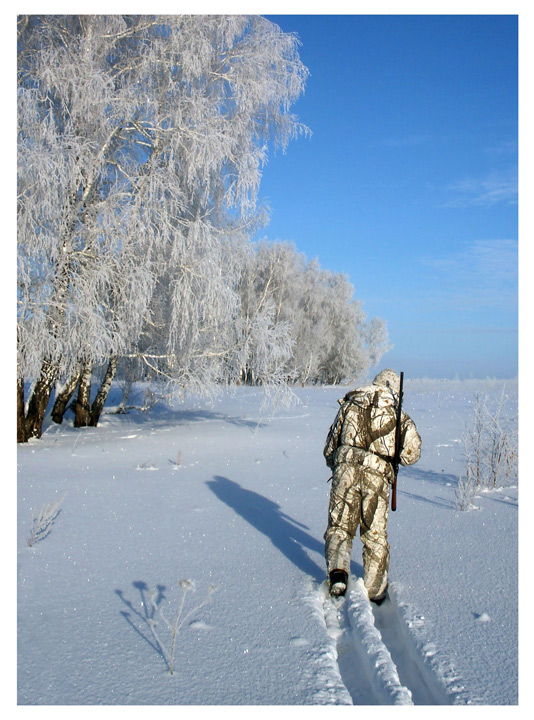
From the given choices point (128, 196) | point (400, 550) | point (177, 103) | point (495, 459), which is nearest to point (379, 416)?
point (400, 550)

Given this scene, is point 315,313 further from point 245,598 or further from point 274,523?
point 245,598

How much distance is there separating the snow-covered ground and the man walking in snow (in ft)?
1.17

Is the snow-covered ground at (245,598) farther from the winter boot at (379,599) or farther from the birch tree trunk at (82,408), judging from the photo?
the birch tree trunk at (82,408)

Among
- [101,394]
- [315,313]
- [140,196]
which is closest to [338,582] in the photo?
[140,196]

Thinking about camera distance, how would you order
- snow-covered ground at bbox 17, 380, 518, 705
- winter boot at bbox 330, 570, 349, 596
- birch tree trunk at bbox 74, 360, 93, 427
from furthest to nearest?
birch tree trunk at bbox 74, 360, 93, 427 → winter boot at bbox 330, 570, 349, 596 → snow-covered ground at bbox 17, 380, 518, 705

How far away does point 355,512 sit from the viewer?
3.76 meters

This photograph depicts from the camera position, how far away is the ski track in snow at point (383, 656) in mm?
2525

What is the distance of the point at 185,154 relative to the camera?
966 cm

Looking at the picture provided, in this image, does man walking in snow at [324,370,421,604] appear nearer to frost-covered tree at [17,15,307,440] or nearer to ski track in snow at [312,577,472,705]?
ski track in snow at [312,577,472,705]

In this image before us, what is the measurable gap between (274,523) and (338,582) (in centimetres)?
162

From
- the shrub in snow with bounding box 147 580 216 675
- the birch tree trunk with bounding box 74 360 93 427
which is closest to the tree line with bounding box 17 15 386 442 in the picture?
the birch tree trunk with bounding box 74 360 93 427

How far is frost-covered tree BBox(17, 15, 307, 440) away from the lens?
326 inches

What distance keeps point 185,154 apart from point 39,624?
28.2 feet

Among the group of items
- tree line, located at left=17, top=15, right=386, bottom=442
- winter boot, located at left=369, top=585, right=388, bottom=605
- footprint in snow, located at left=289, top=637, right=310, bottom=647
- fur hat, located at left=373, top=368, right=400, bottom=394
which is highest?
tree line, located at left=17, top=15, right=386, bottom=442
